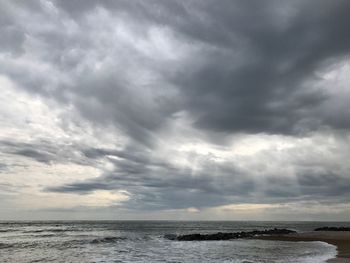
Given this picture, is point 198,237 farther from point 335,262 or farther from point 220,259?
point 335,262

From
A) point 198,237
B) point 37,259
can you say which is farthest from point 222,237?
point 37,259

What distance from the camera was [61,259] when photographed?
33.5 meters

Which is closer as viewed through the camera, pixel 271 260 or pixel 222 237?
pixel 271 260

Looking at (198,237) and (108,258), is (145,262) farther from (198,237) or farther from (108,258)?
(198,237)

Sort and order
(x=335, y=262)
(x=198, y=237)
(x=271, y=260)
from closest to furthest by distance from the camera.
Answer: (x=335, y=262) < (x=271, y=260) < (x=198, y=237)

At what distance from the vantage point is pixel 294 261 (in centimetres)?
3105

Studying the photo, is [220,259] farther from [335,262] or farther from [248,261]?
[335,262]

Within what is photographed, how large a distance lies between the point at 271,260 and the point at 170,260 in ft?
28.1

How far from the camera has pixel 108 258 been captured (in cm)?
3381

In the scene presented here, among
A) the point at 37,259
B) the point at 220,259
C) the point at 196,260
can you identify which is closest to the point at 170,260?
the point at 196,260

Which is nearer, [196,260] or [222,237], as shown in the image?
[196,260]

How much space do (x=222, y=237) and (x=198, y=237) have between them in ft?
16.1

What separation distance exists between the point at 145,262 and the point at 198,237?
1429 inches

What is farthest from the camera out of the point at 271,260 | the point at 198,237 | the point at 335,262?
the point at 198,237
